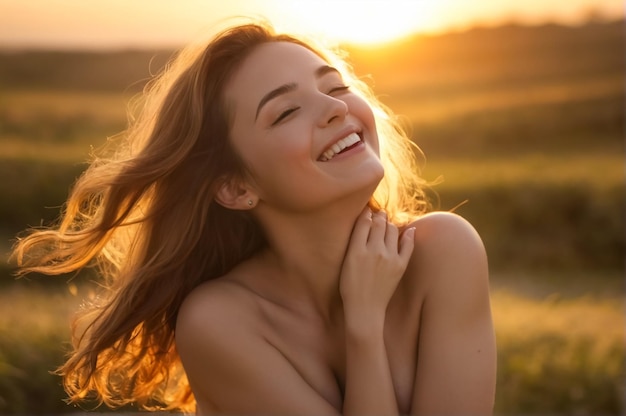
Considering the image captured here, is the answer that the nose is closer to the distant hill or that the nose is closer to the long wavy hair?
the long wavy hair

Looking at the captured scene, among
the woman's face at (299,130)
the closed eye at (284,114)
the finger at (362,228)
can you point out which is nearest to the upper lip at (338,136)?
the woman's face at (299,130)

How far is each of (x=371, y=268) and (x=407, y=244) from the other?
179 millimetres

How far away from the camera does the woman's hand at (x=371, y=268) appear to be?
291 centimetres

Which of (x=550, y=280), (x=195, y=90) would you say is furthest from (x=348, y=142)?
(x=550, y=280)

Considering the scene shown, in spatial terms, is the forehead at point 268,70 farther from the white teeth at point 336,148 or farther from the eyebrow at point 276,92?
the white teeth at point 336,148

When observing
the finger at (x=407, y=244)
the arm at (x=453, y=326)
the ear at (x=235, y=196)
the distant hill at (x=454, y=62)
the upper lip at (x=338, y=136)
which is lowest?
the distant hill at (x=454, y=62)

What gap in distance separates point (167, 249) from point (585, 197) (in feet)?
33.1

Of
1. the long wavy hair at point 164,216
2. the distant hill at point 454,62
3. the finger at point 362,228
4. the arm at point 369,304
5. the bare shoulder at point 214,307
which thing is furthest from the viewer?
the distant hill at point 454,62

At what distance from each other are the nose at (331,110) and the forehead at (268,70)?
17 cm

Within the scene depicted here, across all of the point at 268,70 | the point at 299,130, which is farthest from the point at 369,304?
the point at 268,70

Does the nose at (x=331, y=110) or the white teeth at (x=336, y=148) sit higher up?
the nose at (x=331, y=110)

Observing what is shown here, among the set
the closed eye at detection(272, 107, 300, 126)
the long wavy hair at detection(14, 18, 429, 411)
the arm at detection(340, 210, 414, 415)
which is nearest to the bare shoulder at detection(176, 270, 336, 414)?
the arm at detection(340, 210, 414, 415)

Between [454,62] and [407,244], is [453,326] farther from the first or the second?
[454,62]

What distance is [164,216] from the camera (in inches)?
130
